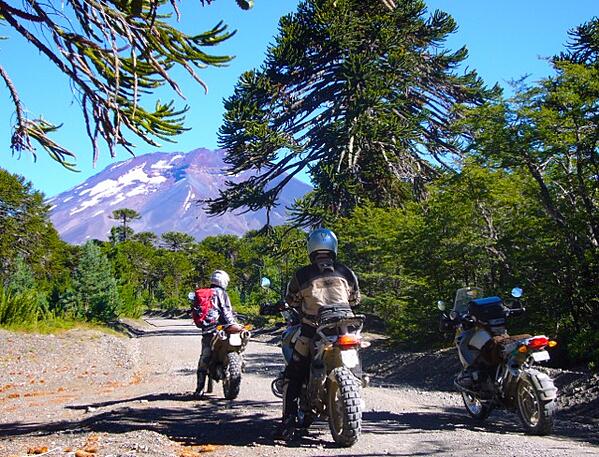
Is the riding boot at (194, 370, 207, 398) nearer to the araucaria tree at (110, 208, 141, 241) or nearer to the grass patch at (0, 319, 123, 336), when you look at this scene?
the grass patch at (0, 319, 123, 336)

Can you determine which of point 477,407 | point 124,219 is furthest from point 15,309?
point 124,219

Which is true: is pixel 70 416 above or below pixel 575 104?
below

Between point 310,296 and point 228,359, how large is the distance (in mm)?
2799

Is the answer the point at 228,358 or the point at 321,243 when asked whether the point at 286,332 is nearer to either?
the point at 321,243

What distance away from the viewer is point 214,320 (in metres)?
7.52

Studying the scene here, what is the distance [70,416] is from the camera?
5926 mm

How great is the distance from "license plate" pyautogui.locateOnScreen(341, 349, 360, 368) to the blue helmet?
859 mm

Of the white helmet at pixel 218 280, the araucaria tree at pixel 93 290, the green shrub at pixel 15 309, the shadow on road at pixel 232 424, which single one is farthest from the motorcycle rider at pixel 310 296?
the araucaria tree at pixel 93 290

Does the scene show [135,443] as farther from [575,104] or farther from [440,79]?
[440,79]

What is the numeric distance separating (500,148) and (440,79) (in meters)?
15.7

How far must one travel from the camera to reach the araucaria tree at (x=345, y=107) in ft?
64.9

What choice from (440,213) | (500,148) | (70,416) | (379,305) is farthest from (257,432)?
(379,305)

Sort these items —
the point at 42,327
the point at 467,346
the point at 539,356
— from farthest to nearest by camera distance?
the point at 42,327 < the point at 467,346 < the point at 539,356

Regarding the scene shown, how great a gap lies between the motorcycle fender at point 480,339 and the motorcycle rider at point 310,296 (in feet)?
4.95
